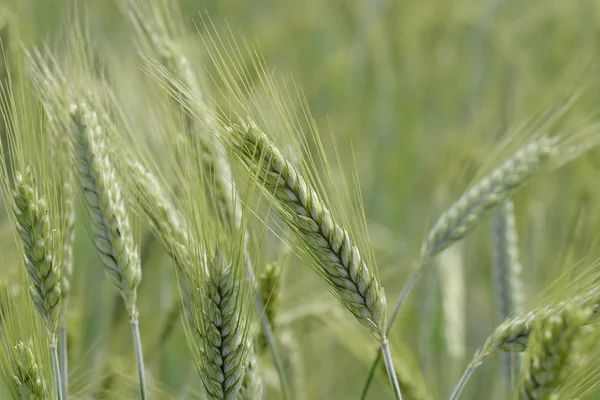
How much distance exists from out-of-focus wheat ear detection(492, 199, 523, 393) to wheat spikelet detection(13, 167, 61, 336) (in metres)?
0.79

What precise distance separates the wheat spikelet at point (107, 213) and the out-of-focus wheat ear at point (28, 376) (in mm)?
135

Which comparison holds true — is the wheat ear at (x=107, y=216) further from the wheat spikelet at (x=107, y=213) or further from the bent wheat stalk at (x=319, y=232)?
the bent wheat stalk at (x=319, y=232)

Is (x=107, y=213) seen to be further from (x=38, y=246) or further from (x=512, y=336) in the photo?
(x=512, y=336)

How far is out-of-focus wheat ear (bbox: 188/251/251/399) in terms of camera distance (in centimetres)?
84

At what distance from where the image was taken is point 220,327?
33.5 inches

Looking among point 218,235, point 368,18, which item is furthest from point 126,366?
point 368,18

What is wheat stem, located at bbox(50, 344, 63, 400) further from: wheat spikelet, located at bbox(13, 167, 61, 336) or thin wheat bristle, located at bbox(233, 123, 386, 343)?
thin wheat bristle, located at bbox(233, 123, 386, 343)

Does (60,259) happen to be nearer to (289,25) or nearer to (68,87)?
(68,87)

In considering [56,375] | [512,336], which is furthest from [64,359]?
[512,336]

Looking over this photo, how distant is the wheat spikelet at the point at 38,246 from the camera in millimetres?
893

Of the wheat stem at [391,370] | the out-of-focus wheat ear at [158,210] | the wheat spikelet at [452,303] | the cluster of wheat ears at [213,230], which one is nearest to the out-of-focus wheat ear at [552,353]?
the cluster of wheat ears at [213,230]

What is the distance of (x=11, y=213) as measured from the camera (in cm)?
93

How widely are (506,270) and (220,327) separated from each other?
0.69 m

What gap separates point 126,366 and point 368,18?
1523mm
